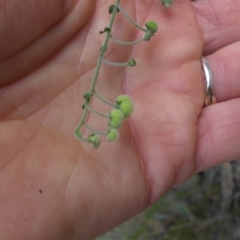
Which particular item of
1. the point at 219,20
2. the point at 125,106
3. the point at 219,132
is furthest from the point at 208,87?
the point at 125,106

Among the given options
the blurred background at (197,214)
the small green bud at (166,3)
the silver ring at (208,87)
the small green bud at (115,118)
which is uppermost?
the small green bud at (166,3)

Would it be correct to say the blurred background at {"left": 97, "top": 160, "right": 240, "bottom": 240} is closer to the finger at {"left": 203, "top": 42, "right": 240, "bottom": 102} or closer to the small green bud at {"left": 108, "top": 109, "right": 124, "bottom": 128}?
the finger at {"left": 203, "top": 42, "right": 240, "bottom": 102}

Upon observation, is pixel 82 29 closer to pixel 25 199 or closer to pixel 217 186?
pixel 25 199

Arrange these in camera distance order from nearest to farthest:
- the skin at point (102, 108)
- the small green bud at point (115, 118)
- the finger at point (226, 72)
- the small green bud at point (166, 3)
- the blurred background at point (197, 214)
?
the small green bud at point (115, 118)
the skin at point (102, 108)
the small green bud at point (166, 3)
the finger at point (226, 72)
the blurred background at point (197, 214)

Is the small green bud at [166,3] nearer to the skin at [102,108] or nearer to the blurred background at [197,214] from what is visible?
the skin at [102,108]

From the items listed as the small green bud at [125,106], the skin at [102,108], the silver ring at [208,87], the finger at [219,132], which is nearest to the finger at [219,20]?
the skin at [102,108]

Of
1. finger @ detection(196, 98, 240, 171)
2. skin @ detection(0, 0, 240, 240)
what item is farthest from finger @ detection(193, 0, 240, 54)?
finger @ detection(196, 98, 240, 171)
